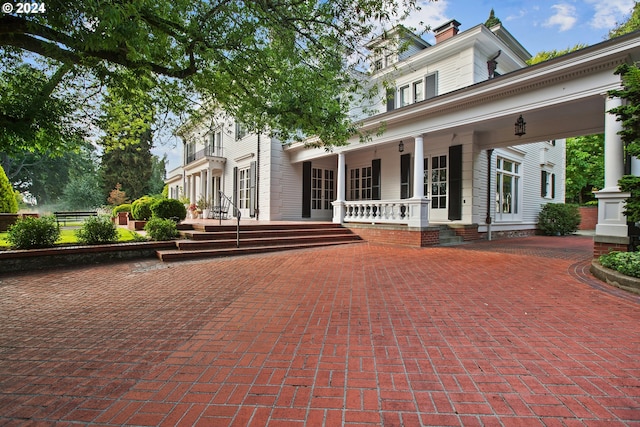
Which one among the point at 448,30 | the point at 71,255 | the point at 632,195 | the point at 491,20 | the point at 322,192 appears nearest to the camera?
the point at 632,195

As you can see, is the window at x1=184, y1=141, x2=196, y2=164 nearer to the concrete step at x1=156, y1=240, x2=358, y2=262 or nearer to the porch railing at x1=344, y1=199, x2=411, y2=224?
the porch railing at x1=344, y1=199, x2=411, y2=224

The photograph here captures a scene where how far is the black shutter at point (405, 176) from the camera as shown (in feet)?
38.0

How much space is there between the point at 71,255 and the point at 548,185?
1918 cm

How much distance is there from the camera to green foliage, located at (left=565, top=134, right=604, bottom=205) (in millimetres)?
20656

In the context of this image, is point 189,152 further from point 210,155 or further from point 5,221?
point 5,221

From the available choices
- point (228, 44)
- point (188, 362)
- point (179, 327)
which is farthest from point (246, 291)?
point (228, 44)

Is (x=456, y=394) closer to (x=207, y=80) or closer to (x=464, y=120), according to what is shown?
(x=207, y=80)

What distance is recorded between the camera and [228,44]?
4.51m

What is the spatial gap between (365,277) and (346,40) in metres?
4.11

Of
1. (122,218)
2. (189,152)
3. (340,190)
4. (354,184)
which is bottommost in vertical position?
(122,218)

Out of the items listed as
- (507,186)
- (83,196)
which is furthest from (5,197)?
(83,196)

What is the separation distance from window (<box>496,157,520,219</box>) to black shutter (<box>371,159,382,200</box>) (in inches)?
176
